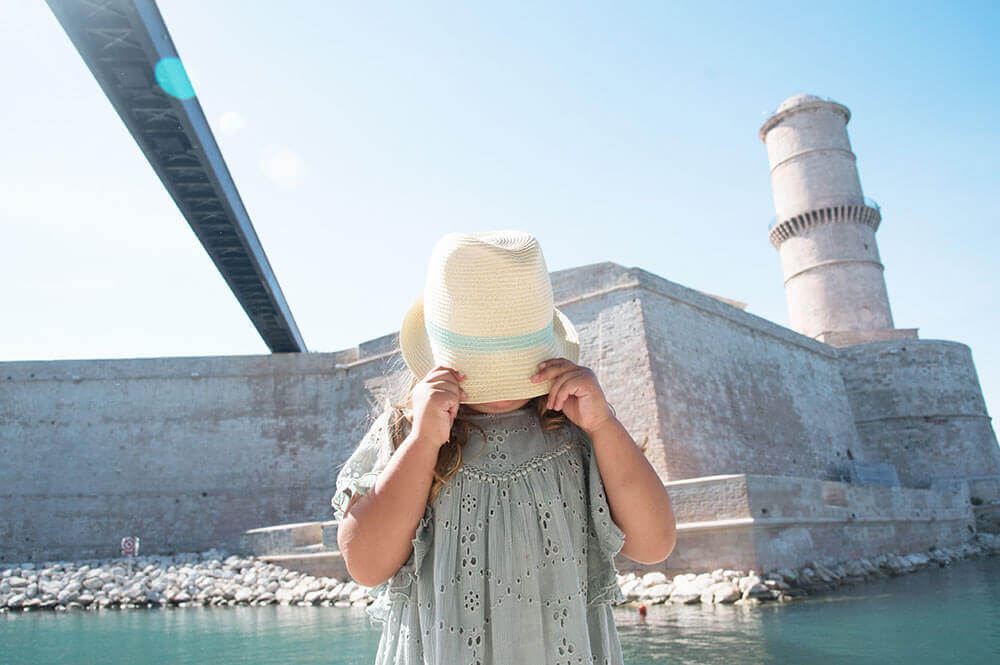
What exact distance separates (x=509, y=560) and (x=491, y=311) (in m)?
0.43

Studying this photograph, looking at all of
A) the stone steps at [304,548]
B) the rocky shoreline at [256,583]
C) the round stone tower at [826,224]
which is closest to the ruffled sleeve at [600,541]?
the rocky shoreline at [256,583]

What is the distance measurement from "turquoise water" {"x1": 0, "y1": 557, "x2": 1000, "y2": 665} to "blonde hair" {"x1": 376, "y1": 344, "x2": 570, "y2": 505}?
164 inches

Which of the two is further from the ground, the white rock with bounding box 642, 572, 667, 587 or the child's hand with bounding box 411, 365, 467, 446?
the child's hand with bounding box 411, 365, 467, 446

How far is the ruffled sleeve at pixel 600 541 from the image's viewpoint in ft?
4.26

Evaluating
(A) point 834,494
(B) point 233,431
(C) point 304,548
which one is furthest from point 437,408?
(B) point 233,431

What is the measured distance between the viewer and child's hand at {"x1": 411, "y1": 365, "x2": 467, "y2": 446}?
1253 mm

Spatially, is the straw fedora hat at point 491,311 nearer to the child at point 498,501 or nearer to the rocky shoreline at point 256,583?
the child at point 498,501

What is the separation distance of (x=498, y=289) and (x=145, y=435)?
1604 cm

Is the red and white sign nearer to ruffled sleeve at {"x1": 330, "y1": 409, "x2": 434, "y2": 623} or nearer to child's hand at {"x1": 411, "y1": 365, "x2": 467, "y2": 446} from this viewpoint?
ruffled sleeve at {"x1": 330, "y1": 409, "x2": 434, "y2": 623}

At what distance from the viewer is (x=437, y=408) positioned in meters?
1.25

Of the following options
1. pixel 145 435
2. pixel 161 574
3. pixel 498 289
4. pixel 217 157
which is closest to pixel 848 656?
pixel 498 289

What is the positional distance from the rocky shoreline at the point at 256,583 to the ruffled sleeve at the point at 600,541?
286 inches

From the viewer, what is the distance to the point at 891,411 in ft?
53.8

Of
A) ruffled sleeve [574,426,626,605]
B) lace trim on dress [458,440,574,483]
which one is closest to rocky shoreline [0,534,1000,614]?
ruffled sleeve [574,426,626,605]
